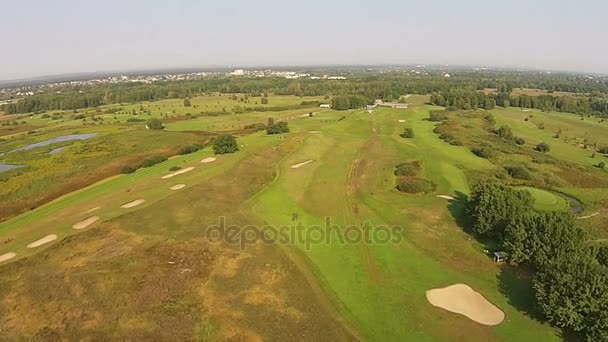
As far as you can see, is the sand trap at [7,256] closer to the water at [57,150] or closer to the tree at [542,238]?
the tree at [542,238]

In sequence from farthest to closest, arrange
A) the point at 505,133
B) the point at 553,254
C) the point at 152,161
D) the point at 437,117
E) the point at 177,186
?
1. the point at 437,117
2. the point at 505,133
3. the point at 152,161
4. the point at 177,186
5. the point at 553,254

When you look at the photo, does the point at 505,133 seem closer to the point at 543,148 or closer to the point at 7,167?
the point at 543,148

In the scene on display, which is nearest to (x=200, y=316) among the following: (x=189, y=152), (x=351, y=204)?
(x=351, y=204)

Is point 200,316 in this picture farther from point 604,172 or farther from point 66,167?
point 604,172

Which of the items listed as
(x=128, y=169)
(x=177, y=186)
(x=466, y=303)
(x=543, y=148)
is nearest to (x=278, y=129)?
(x=128, y=169)

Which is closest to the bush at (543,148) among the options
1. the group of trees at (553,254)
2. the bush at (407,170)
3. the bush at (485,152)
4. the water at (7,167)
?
the bush at (485,152)

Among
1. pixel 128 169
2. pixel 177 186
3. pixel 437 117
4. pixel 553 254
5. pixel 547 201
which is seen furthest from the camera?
pixel 437 117
